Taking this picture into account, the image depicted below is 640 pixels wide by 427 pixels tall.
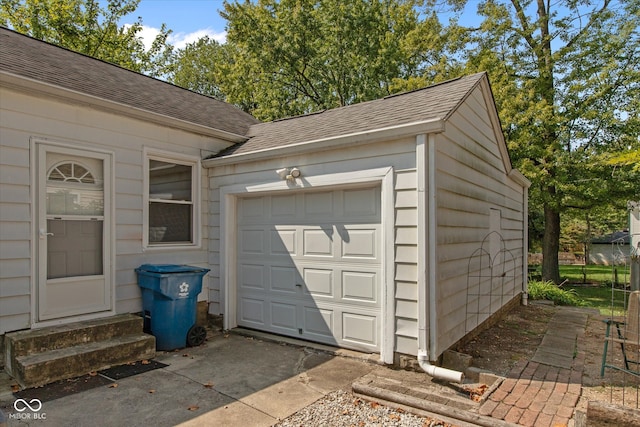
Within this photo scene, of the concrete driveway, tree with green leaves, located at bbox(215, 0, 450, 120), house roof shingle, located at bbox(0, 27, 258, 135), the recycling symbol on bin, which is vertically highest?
tree with green leaves, located at bbox(215, 0, 450, 120)

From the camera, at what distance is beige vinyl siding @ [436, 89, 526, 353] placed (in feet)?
14.9

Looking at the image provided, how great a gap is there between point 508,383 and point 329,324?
2.23m

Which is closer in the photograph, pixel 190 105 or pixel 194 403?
pixel 194 403

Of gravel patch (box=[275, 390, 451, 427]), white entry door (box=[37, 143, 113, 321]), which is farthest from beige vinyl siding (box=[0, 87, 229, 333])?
gravel patch (box=[275, 390, 451, 427])

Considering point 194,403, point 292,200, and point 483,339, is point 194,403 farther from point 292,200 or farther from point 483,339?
point 483,339

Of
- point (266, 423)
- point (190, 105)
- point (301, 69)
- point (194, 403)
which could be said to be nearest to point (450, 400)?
point (266, 423)

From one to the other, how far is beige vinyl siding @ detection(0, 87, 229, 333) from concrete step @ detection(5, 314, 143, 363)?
0.22 m

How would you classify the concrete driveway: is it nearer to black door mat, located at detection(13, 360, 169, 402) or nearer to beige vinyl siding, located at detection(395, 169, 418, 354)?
black door mat, located at detection(13, 360, 169, 402)

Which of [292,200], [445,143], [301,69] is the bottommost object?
[292,200]

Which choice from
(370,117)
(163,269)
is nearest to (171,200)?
(163,269)

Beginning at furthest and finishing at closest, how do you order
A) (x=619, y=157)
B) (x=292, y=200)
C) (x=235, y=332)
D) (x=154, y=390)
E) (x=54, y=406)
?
(x=235, y=332), (x=292, y=200), (x=154, y=390), (x=54, y=406), (x=619, y=157)

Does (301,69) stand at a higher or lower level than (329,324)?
higher

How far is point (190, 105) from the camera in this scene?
24.4ft

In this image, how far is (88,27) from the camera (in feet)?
60.0
